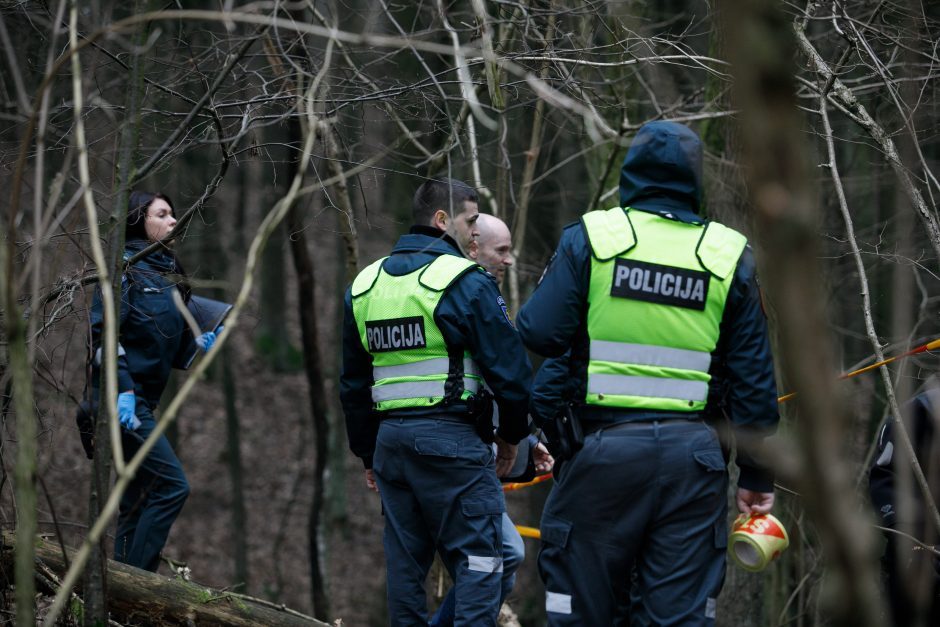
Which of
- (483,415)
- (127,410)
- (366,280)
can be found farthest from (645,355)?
(127,410)

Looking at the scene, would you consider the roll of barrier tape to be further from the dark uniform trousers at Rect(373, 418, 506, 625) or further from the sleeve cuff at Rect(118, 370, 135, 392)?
the sleeve cuff at Rect(118, 370, 135, 392)

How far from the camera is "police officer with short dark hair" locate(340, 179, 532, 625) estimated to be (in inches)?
160

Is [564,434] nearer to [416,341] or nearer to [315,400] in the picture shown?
[416,341]

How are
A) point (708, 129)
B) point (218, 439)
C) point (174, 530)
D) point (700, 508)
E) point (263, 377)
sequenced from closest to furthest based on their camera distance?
point (700, 508) < point (708, 129) < point (174, 530) < point (218, 439) < point (263, 377)

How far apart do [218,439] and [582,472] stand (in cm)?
1411

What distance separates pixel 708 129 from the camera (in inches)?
285

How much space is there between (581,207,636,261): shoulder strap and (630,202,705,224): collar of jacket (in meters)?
0.07

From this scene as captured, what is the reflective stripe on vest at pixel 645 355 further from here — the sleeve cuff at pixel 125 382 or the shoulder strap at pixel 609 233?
the sleeve cuff at pixel 125 382

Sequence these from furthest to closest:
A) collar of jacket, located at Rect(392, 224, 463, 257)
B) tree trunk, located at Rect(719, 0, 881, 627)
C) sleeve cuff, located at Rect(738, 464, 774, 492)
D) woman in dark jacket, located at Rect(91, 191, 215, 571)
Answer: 1. woman in dark jacket, located at Rect(91, 191, 215, 571)
2. collar of jacket, located at Rect(392, 224, 463, 257)
3. sleeve cuff, located at Rect(738, 464, 774, 492)
4. tree trunk, located at Rect(719, 0, 881, 627)

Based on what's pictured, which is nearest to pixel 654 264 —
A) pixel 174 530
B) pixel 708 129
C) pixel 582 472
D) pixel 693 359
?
pixel 693 359

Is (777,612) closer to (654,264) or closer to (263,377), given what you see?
(654,264)

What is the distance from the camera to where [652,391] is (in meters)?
3.55

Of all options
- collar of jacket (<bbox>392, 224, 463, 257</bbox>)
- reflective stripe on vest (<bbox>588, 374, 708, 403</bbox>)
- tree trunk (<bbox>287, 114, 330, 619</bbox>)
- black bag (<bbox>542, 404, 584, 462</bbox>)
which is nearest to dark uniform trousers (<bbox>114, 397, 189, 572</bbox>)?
collar of jacket (<bbox>392, 224, 463, 257</bbox>)

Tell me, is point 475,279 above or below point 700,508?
above
